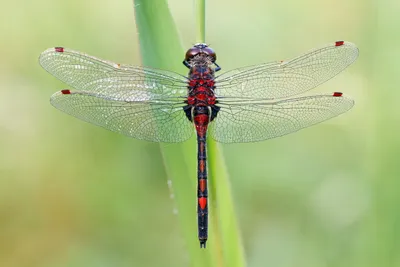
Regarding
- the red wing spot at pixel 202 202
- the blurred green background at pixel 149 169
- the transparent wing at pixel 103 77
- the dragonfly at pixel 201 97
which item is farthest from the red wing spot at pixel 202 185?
the blurred green background at pixel 149 169

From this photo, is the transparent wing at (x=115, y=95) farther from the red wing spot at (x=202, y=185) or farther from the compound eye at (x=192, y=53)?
the red wing spot at (x=202, y=185)

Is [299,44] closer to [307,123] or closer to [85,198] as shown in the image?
[307,123]

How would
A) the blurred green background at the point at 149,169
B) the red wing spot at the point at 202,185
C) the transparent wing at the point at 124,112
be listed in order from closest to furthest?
the red wing spot at the point at 202,185 < the transparent wing at the point at 124,112 < the blurred green background at the point at 149,169

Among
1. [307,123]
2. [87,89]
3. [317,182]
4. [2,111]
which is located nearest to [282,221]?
[317,182]

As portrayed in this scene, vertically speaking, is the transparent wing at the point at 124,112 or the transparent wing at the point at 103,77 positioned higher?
the transparent wing at the point at 103,77


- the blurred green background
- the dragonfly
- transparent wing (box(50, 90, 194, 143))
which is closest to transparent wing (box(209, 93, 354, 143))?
the dragonfly

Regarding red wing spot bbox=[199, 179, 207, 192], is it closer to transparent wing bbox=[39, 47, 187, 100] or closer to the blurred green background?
transparent wing bbox=[39, 47, 187, 100]

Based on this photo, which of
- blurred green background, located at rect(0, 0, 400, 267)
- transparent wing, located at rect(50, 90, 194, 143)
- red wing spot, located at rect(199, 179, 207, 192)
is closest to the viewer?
red wing spot, located at rect(199, 179, 207, 192)
